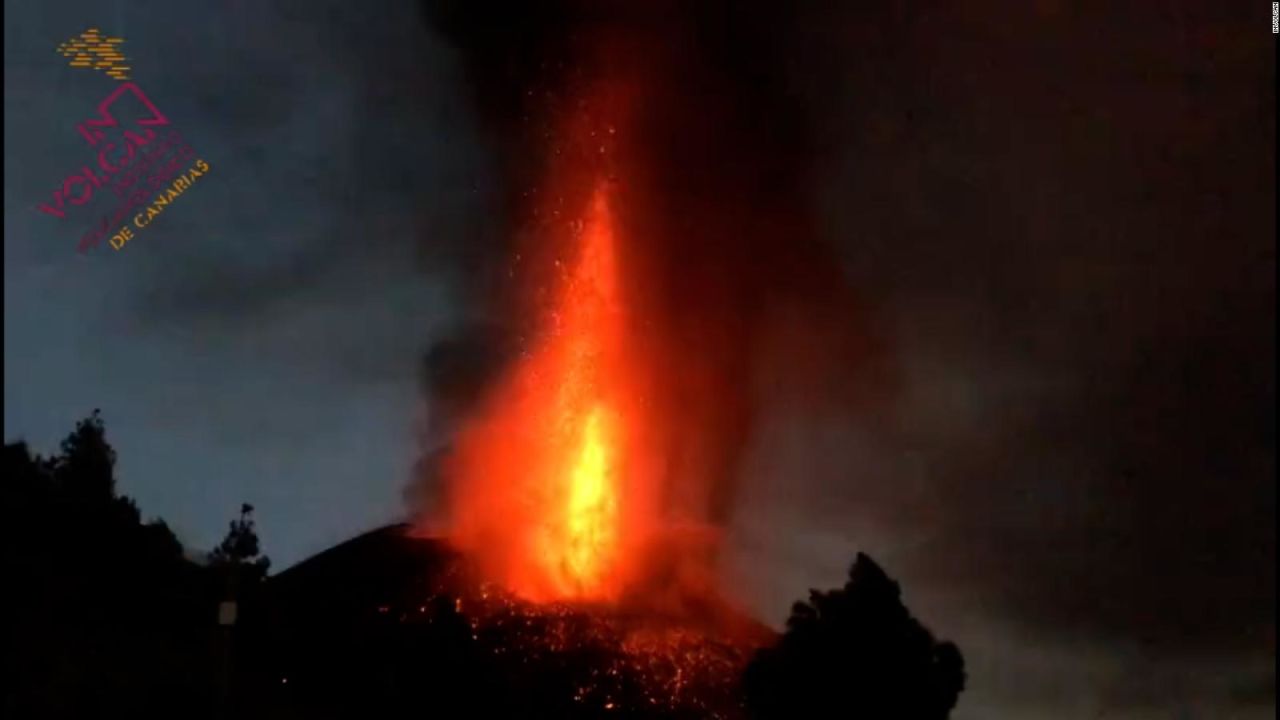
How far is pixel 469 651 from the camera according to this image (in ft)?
195

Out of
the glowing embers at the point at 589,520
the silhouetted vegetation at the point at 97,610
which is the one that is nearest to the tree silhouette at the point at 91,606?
the silhouetted vegetation at the point at 97,610

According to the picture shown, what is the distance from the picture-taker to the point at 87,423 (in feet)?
289

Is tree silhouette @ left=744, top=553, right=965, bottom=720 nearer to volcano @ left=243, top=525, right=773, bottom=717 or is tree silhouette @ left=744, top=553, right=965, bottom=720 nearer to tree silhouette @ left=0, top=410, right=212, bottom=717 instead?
volcano @ left=243, top=525, right=773, bottom=717

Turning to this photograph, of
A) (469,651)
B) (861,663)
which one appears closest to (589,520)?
(469,651)

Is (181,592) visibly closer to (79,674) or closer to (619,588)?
(79,674)

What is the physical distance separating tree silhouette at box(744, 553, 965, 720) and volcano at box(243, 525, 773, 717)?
476 centimetres

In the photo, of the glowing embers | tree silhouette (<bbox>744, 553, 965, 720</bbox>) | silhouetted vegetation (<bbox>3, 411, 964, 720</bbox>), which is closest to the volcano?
silhouetted vegetation (<bbox>3, 411, 964, 720</bbox>)

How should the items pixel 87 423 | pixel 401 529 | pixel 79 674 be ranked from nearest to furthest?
pixel 79 674 → pixel 401 529 → pixel 87 423

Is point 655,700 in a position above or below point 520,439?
below

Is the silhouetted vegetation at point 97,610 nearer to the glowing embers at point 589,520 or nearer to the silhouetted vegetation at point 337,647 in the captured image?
the silhouetted vegetation at point 337,647

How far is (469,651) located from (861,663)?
54.2 feet

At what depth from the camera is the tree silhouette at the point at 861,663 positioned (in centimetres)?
5194

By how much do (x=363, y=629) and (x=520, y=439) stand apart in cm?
1365

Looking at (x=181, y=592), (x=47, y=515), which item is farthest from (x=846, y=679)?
(x=47, y=515)
